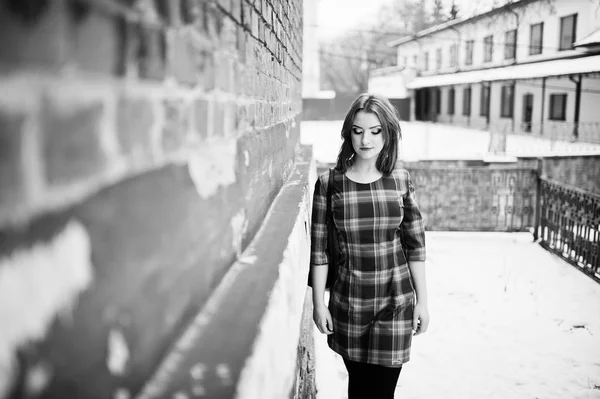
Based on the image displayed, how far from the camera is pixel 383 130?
2264 millimetres

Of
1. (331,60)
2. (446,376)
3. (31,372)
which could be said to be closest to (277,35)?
(31,372)

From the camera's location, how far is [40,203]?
54 cm

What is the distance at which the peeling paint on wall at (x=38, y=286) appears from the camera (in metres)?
0.51

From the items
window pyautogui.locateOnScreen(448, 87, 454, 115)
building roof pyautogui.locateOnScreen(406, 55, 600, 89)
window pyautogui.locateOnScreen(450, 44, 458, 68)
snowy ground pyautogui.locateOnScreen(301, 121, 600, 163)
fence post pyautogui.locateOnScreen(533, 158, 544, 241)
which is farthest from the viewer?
window pyautogui.locateOnScreen(448, 87, 454, 115)

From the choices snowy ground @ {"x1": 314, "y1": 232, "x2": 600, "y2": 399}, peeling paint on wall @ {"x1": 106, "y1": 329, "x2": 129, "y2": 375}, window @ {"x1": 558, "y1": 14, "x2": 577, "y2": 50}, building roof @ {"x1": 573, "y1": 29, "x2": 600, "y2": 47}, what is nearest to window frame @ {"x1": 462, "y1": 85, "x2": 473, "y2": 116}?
window @ {"x1": 558, "y1": 14, "x2": 577, "y2": 50}

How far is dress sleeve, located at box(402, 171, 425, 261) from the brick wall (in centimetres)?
129

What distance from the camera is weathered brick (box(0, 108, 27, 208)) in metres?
0.49

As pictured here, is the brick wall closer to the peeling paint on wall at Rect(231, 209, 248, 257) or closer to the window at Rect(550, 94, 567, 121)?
the peeling paint on wall at Rect(231, 209, 248, 257)

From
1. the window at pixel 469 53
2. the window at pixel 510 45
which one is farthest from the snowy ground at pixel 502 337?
the window at pixel 469 53

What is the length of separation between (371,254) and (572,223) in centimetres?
682

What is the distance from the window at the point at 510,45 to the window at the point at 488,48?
3.57ft

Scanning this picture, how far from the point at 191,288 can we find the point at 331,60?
189 feet

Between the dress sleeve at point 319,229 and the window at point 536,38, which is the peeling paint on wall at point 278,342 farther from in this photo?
the window at point 536,38

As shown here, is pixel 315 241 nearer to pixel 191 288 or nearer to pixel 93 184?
pixel 191 288
